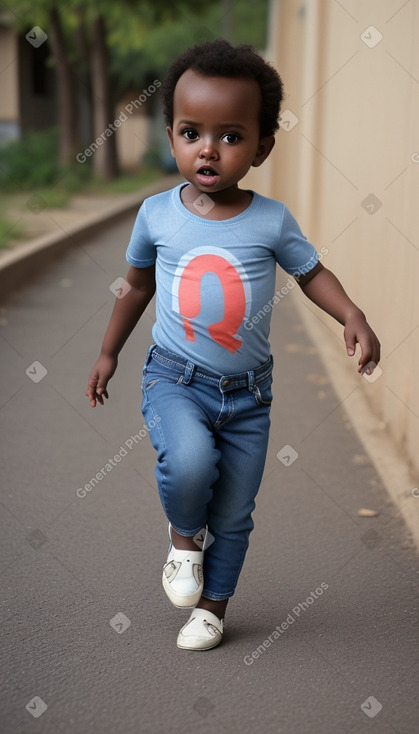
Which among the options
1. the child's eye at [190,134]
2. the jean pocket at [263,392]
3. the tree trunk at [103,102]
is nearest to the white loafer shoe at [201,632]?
the jean pocket at [263,392]

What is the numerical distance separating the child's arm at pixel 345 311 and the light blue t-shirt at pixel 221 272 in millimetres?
55

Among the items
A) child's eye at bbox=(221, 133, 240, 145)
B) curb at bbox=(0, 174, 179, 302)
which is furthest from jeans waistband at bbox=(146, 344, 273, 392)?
curb at bbox=(0, 174, 179, 302)

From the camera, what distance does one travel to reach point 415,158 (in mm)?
4945

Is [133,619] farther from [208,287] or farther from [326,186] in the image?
[326,186]

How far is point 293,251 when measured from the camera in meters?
3.12

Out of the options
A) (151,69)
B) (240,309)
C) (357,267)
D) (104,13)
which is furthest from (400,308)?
(151,69)

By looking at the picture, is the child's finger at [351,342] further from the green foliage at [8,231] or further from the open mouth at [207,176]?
the green foliage at [8,231]

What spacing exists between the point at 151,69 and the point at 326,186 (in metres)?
33.1

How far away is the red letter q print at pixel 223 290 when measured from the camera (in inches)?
121

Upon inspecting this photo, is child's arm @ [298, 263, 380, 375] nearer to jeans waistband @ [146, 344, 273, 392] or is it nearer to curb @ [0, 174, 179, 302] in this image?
jeans waistband @ [146, 344, 273, 392]

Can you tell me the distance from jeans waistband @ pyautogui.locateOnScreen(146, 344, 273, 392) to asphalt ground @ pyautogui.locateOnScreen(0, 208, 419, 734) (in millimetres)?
863

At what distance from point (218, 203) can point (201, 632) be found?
4.44 ft

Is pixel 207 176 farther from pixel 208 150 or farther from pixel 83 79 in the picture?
pixel 83 79

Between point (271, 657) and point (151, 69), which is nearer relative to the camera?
point (271, 657)
